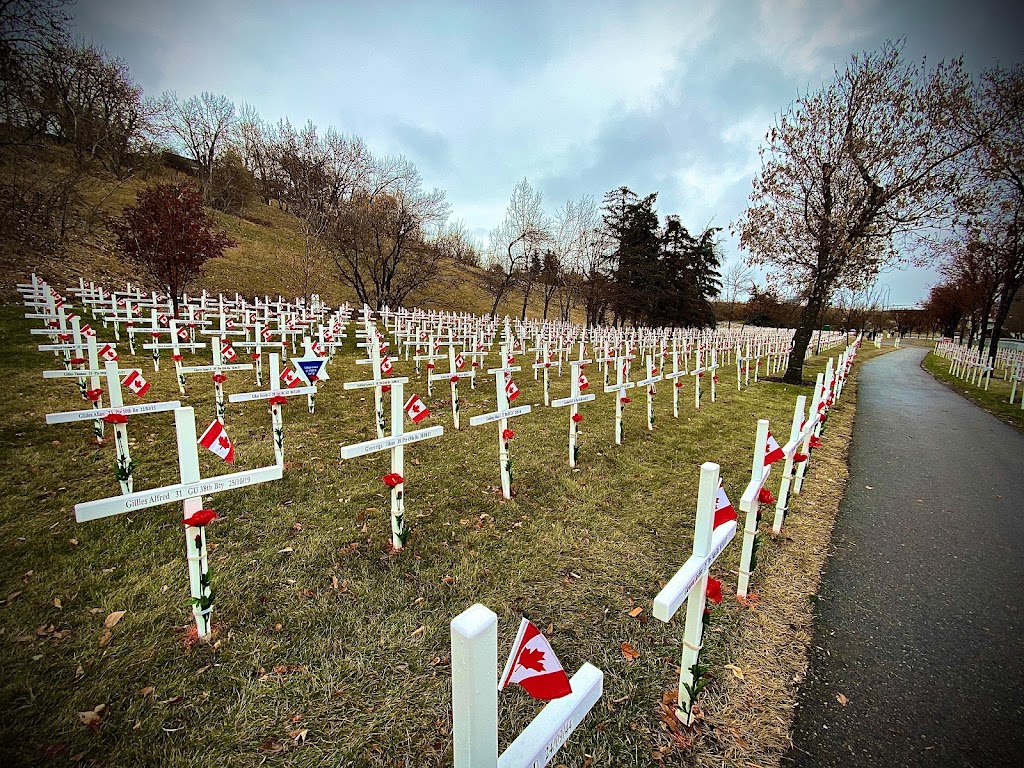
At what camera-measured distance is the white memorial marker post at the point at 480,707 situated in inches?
38.2

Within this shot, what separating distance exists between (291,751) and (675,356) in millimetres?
9532

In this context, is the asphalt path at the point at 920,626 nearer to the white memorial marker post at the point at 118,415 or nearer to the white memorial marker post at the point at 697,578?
the white memorial marker post at the point at 697,578

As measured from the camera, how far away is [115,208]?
2712 centimetres

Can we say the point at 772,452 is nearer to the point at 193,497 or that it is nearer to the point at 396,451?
the point at 396,451

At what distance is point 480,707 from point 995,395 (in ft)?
67.6

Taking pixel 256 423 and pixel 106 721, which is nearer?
pixel 106 721

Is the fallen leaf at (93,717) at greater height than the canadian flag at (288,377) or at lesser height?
lesser

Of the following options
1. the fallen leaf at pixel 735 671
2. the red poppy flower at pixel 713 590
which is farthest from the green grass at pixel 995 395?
the red poppy flower at pixel 713 590

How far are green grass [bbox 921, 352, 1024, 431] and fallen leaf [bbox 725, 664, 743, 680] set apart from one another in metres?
12.1

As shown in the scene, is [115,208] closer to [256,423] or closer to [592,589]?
[256,423]

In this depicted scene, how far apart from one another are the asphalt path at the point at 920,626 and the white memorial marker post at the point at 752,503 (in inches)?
22.3

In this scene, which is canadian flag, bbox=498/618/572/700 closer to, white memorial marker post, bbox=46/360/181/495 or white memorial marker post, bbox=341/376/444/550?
white memorial marker post, bbox=341/376/444/550

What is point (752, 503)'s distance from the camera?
3.02 m

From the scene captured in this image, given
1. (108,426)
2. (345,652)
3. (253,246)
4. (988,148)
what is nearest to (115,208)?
(253,246)
